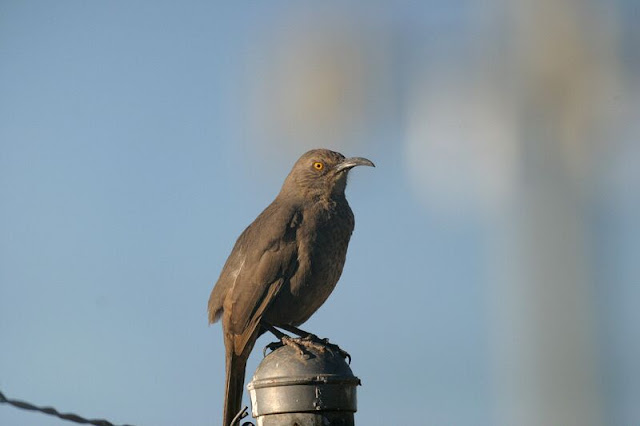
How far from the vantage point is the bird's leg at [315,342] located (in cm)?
486

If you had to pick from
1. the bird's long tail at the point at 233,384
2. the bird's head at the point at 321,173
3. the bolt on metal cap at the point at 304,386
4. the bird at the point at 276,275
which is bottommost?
the bird's long tail at the point at 233,384

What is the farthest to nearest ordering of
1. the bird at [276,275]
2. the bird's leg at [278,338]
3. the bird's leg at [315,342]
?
the bird at [276,275]
the bird's leg at [278,338]
the bird's leg at [315,342]

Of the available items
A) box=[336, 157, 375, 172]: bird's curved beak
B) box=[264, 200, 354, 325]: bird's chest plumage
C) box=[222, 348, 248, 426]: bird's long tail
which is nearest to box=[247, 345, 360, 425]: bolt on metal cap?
box=[222, 348, 248, 426]: bird's long tail

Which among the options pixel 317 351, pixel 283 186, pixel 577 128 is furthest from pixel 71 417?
pixel 577 128

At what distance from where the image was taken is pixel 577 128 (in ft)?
24.7

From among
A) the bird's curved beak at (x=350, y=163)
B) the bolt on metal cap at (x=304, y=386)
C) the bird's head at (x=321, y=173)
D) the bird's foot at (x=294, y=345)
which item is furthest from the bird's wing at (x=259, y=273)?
the bolt on metal cap at (x=304, y=386)

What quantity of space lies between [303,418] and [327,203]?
309cm

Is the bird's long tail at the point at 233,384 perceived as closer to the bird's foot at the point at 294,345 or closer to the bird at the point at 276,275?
the bird at the point at 276,275

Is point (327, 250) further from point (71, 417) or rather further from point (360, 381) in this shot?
point (71, 417)

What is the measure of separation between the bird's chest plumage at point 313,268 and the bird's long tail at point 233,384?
1.32 feet

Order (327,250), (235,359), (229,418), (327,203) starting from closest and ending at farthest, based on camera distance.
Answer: (229,418), (235,359), (327,250), (327,203)

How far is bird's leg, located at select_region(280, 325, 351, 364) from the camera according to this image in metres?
4.86

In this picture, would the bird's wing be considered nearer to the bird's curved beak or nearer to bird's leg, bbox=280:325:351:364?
bird's leg, bbox=280:325:351:364

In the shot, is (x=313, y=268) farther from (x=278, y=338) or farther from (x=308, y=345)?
(x=308, y=345)
